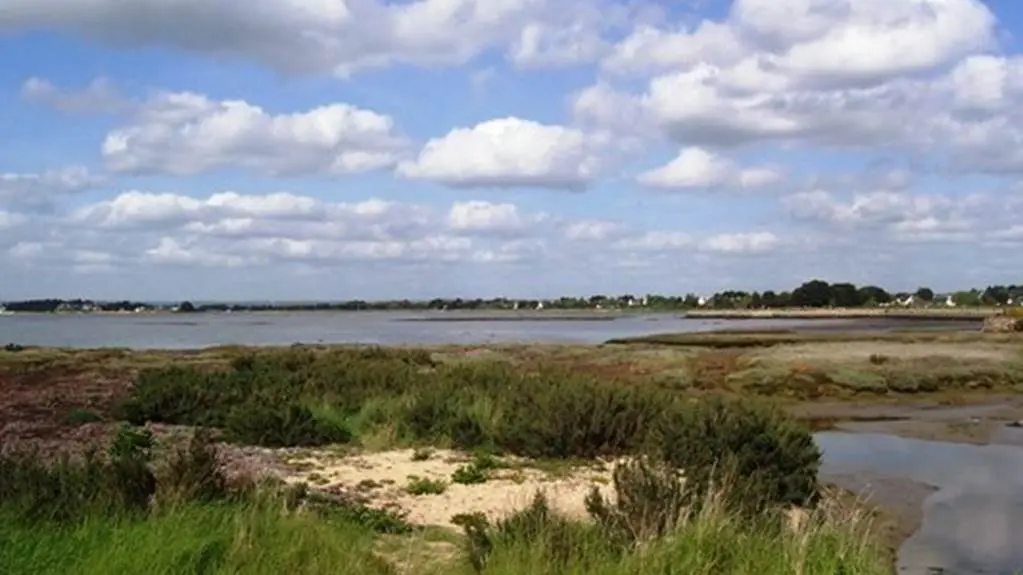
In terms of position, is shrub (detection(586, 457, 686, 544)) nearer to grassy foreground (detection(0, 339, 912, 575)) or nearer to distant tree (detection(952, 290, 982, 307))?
grassy foreground (detection(0, 339, 912, 575))

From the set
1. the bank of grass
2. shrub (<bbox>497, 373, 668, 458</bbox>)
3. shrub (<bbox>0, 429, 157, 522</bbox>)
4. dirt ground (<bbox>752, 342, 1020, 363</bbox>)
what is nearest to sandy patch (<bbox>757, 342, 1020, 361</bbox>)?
dirt ground (<bbox>752, 342, 1020, 363</bbox>)

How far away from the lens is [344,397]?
20.8 metres

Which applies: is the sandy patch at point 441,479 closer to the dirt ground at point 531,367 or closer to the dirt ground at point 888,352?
the dirt ground at point 531,367

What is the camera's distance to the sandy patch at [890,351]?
137ft

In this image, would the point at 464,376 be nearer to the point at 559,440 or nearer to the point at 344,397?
the point at 344,397

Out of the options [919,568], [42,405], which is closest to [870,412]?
[919,568]

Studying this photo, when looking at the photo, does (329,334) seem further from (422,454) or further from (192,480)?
(192,480)

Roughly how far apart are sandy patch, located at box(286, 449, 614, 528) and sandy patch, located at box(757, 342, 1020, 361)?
90.4 feet

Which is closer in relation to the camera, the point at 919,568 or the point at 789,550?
the point at 789,550

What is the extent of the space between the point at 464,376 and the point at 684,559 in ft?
50.2

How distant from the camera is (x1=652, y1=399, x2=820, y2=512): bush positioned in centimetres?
1299

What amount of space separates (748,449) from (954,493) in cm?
466

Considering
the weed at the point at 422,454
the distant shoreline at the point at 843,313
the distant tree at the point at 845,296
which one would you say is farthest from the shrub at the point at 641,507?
the distant tree at the point at 845,296

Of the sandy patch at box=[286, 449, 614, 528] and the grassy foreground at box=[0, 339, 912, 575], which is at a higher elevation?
the grassy foreground at box=[0, 339, 912, 575]
